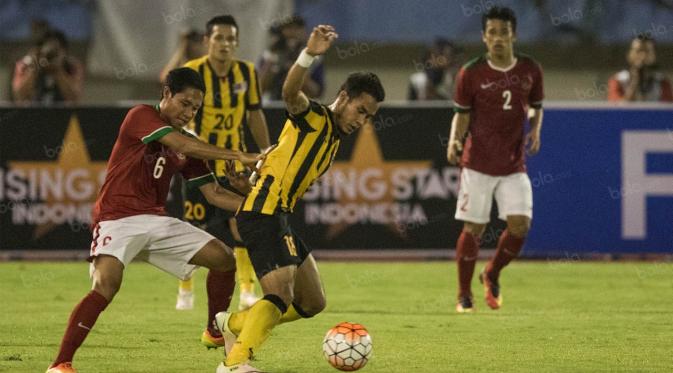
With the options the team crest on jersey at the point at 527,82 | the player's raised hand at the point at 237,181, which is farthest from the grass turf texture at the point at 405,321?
the team crest on jersey at the point at 527,82

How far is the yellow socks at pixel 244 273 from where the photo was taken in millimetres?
10984

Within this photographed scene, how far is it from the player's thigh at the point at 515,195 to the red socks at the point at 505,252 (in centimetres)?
22

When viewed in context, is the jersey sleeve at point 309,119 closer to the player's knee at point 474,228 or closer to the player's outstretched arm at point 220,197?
the player's outstretched arm at point 220,197

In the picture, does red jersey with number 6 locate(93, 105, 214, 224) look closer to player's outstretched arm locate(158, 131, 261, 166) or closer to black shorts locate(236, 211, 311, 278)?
player's outstretched arm locate(158, 131, 261, 166)

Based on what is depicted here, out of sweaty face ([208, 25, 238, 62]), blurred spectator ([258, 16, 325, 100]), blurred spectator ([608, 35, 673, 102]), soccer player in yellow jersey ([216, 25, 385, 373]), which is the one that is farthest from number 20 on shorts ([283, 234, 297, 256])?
blurred spectator ([608, 35, 673, 102])

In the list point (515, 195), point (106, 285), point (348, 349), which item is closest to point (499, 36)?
point (515, 195)

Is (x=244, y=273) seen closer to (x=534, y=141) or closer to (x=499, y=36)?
(x=534, y=141)

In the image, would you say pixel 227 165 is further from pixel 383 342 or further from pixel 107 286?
pixel 383 342

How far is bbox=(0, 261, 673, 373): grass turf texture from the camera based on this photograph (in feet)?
26.5

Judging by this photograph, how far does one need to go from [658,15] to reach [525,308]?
7594 millimetres

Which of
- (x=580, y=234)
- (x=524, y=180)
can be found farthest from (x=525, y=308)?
(x=580, y=234)

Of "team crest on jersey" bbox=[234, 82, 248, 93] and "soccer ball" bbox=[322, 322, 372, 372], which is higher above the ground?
"team crest on jersey" bbox=[234, 82, 248, 93]

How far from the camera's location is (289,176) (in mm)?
7605

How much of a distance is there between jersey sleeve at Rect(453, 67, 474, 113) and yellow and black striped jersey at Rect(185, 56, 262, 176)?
64.9 inches
